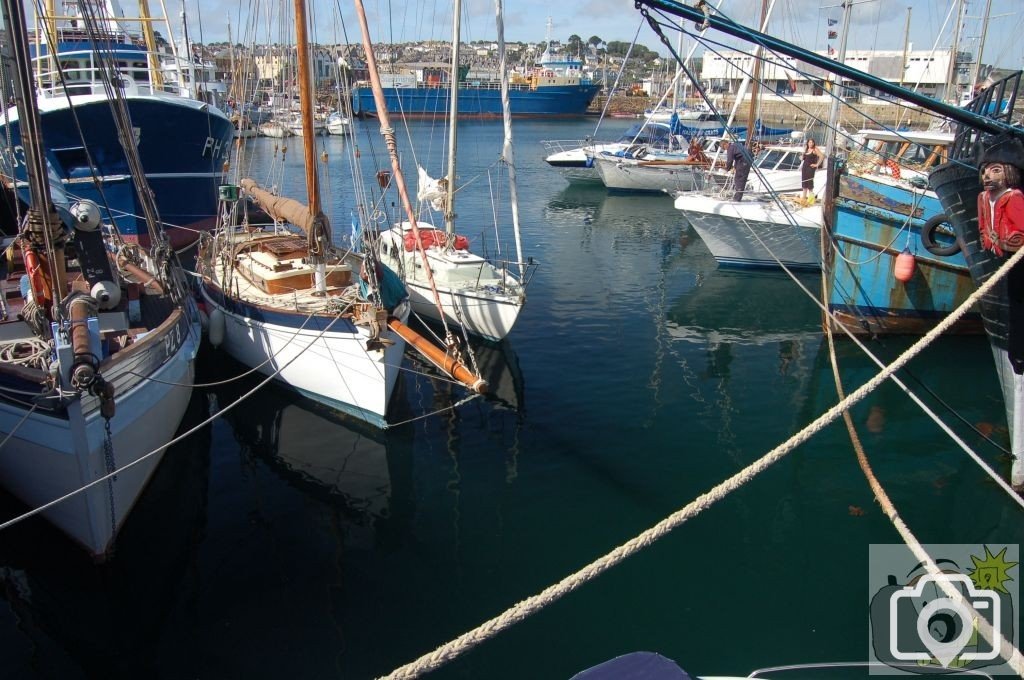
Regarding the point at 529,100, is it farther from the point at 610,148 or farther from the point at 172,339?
the point at 172,339

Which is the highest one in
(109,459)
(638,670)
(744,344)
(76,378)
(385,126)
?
(385,126)

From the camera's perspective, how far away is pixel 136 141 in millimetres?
23781

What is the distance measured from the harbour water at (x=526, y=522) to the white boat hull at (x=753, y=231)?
7739mm

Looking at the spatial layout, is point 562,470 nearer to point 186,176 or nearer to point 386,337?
point 386,337

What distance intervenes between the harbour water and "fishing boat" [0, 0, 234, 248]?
11.5 m

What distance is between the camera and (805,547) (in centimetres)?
1044

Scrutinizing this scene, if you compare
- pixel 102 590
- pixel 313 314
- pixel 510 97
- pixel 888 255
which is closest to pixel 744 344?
pixel 888 255

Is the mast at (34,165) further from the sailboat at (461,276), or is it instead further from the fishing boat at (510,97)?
the fishing boat at (510,97)

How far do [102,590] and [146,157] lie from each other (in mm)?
20151

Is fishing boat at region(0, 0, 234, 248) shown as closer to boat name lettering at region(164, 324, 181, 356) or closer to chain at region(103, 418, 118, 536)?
boat name lettering at region(164, 324, 181, 356)

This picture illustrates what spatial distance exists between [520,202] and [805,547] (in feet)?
108

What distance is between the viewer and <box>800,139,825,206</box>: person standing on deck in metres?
26.4

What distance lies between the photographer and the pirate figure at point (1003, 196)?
969 cm

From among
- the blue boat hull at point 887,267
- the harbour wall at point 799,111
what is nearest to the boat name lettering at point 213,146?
the harbour wall at point 799,111
